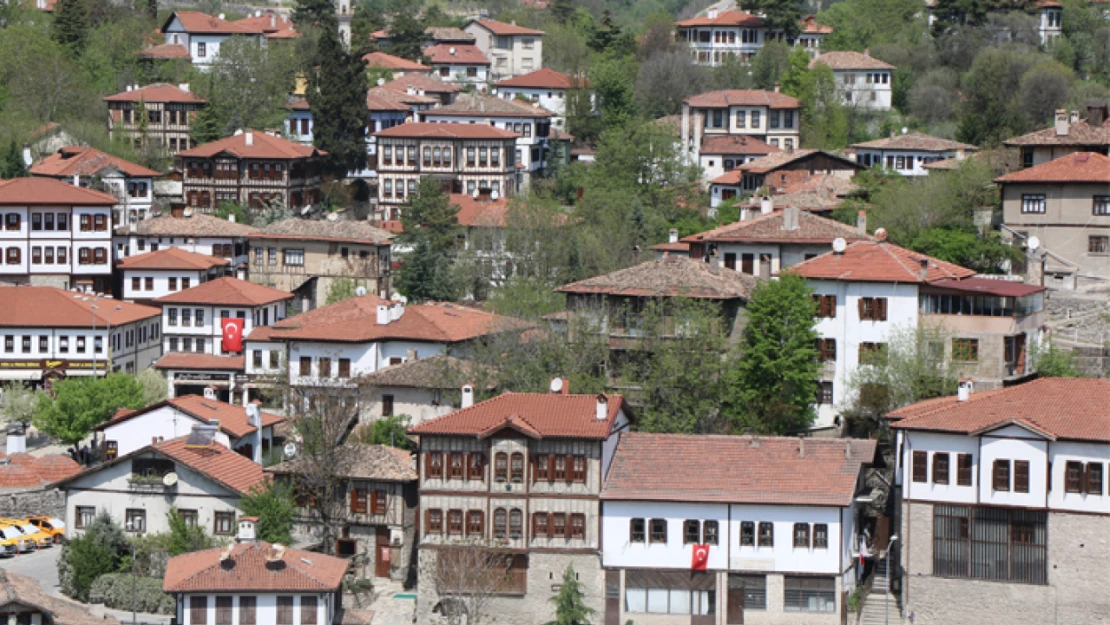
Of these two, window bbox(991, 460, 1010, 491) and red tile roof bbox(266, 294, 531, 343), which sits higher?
red tile roof bbox(266, 294, 531, 343)

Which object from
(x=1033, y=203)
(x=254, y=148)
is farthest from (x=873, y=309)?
(x=254, y=148)

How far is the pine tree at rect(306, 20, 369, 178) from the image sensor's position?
10338 cm

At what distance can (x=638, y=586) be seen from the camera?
192 feet

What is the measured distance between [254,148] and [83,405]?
2882 centimetres

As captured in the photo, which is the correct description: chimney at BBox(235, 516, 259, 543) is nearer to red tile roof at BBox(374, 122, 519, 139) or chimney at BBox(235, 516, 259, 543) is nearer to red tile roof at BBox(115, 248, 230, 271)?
red tile roof at BBox(115, 248, 230, 271)

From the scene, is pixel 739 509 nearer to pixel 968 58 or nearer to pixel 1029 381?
pixel 1029 381

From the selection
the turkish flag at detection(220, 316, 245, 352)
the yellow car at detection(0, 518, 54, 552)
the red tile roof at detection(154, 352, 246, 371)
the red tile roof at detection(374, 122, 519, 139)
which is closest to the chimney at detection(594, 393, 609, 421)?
the yellow car at detection(0, 518, 54, 552)

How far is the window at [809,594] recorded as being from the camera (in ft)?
189

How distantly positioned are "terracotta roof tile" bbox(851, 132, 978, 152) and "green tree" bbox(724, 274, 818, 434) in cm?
3457

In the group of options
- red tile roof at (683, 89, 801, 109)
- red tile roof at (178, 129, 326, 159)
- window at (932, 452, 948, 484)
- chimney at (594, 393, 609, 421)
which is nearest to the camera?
window at (932, 452, 948, 484)

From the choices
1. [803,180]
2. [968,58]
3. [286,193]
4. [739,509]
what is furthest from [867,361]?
[968,58]

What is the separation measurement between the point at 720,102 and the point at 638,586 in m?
55.0

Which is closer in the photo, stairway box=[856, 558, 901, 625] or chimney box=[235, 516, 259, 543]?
stairway box=[856, 558, 901, 625]

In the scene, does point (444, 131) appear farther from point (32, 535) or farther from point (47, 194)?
point (32, 535)
